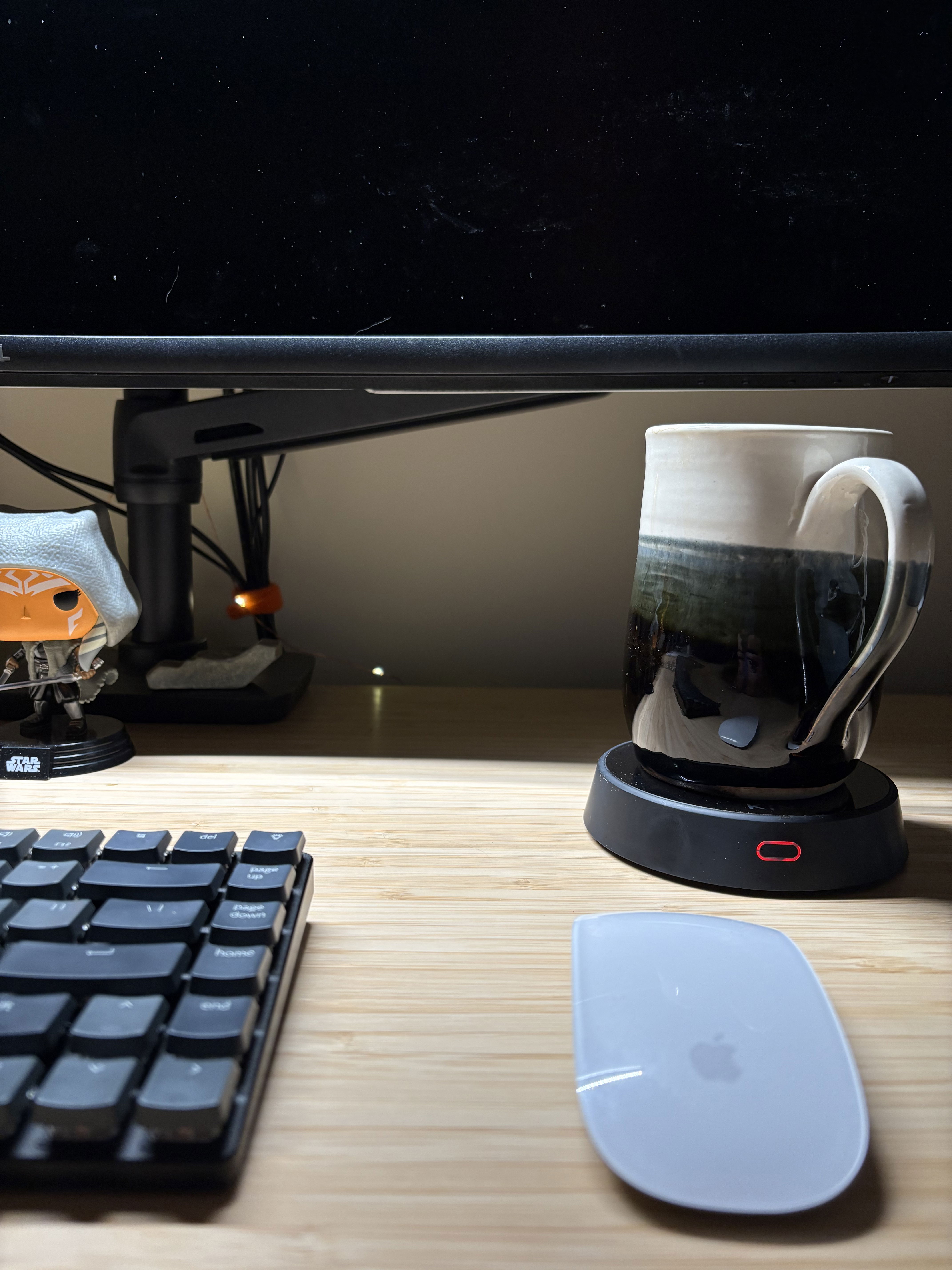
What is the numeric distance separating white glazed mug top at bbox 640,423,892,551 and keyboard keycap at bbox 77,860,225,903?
0.23 metres

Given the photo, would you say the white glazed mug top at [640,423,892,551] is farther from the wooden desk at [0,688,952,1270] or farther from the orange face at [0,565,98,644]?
the orange face at [0,565,98,644]

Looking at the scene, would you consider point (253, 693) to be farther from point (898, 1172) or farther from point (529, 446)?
point (898, 1172)

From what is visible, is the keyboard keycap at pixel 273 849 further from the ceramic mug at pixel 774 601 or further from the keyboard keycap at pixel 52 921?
the ceramic mug at pixel 774 601

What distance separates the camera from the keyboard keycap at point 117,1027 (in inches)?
8.2

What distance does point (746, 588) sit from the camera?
0.36 m

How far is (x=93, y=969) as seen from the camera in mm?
235

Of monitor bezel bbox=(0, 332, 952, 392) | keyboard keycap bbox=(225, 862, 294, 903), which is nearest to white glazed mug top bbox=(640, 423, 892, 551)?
monitor bezel bbox=(0, 332, 952, 392)

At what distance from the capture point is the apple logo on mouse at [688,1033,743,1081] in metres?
0.22

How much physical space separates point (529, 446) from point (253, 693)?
0.29 metres

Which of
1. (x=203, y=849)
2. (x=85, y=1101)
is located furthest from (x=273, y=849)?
(x=85, y=1101)

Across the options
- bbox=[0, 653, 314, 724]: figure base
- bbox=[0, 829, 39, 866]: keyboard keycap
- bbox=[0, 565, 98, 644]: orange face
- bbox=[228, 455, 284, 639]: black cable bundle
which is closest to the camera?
bbox=[0, 829, 39, 866]: keyboard keycap
